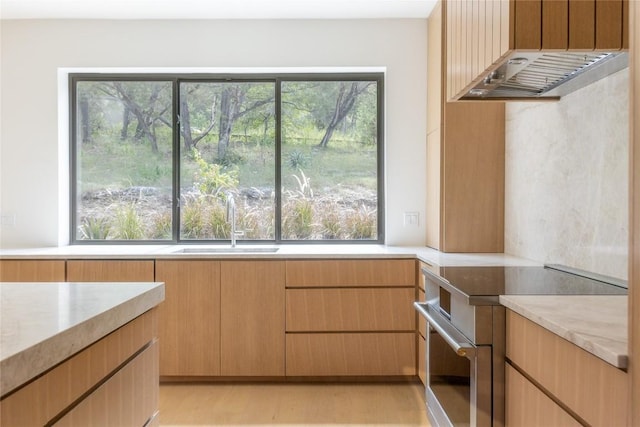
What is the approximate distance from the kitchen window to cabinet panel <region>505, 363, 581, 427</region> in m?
2.11

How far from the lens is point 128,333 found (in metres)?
1.26

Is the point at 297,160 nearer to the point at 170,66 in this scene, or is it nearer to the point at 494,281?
the point at 170,66

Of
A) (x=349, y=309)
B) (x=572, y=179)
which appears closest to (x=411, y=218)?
(x=349, y=309)

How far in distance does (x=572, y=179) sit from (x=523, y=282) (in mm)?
744

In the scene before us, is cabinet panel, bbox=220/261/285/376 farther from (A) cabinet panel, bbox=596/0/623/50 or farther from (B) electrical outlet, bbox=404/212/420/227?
(A) cabinet panel, bbox=596/0/623/50

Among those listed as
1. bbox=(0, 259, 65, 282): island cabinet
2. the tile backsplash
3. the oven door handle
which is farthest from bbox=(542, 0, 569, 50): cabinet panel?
bbox=(0, 259, 65, 282): island cabinet

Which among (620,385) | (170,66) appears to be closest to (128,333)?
(620,385)

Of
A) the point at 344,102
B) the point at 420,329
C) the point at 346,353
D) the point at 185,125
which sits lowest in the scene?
the point at 346,353

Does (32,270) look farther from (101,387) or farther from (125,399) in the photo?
(101,387)

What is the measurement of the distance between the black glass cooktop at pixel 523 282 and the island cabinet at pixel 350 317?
30.5 inches

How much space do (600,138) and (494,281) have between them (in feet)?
2.71

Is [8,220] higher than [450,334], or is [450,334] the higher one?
[8,220]

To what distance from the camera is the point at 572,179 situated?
2186 mm

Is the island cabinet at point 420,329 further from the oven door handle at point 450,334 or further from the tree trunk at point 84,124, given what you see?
the tree trunk at point 84,124
